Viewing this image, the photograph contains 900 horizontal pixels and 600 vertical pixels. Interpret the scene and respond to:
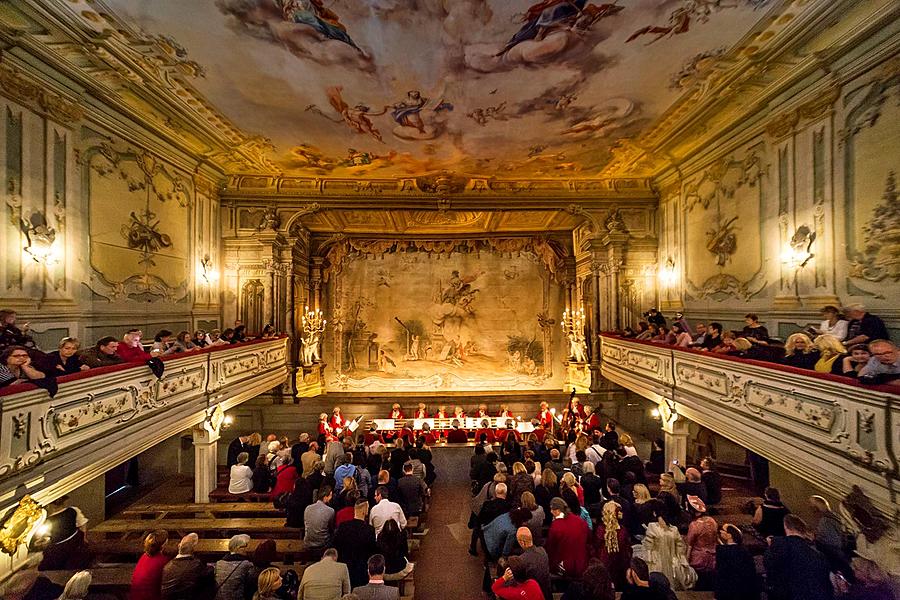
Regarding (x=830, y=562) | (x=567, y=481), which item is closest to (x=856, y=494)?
(x=830, y=562)

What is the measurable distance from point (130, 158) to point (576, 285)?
14034 millimetres

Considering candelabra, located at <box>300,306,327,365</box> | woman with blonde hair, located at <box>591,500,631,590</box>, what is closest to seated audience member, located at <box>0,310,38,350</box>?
woman with blonde hair, located at <box>591,500,631,590</box>

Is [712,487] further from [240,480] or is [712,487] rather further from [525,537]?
[240,480]

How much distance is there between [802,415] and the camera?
16.4 ft

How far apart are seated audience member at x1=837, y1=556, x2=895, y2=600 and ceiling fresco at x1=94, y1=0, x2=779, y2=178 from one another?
7.26m

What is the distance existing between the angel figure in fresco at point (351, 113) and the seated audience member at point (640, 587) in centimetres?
889

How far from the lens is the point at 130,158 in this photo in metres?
8.70

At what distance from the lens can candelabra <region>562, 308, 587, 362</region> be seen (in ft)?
43.6

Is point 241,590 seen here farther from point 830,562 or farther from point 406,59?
point 406,59

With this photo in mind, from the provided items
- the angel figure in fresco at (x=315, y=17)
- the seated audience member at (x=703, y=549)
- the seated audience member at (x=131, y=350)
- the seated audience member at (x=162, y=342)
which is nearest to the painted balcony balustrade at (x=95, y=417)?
the seated audience member at (x=131, y=350)

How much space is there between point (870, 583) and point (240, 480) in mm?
9354

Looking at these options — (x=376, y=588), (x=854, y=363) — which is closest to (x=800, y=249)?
(x=854, y=363)

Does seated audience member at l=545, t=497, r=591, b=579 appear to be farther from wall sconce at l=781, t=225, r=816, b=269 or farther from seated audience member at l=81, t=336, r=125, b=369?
seated audience member at l=81, t=336, r=125, b=369

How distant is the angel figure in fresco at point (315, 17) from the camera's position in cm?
567
